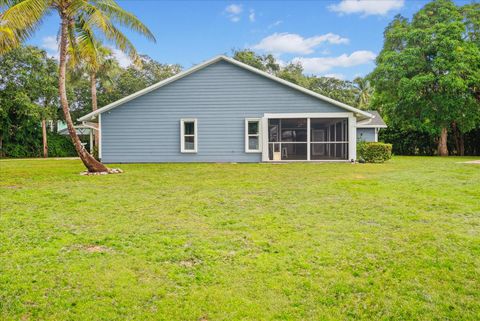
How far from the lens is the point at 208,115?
17344 millimetres

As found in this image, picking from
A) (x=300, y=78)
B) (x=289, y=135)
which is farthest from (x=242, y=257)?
(x=300, y=78)

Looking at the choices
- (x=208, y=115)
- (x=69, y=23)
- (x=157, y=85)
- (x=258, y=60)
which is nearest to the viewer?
(x=69, y=23)

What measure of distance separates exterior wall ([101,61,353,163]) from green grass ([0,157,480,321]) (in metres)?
9.79

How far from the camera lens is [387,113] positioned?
2591 cm

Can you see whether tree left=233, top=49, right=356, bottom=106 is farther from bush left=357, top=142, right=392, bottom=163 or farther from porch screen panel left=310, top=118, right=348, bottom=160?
bush left=357, top=142, right=392, bottom=163

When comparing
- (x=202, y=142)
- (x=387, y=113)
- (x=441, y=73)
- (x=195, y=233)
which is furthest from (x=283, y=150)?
(x=195, y=233)

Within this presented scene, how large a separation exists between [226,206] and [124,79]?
119 feet

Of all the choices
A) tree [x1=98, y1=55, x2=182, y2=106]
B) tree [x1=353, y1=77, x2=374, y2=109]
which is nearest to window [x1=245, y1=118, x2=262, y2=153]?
tree [x1=98, y1=55, x2=182, y2=106]

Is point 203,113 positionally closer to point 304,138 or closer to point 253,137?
point 253,137

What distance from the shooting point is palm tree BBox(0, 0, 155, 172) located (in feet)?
36.0

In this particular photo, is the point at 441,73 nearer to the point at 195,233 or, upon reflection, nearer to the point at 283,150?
the point at 283,150

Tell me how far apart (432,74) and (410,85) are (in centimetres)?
144

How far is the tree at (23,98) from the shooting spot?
2812 cm

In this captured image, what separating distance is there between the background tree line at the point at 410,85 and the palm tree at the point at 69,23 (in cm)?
534
